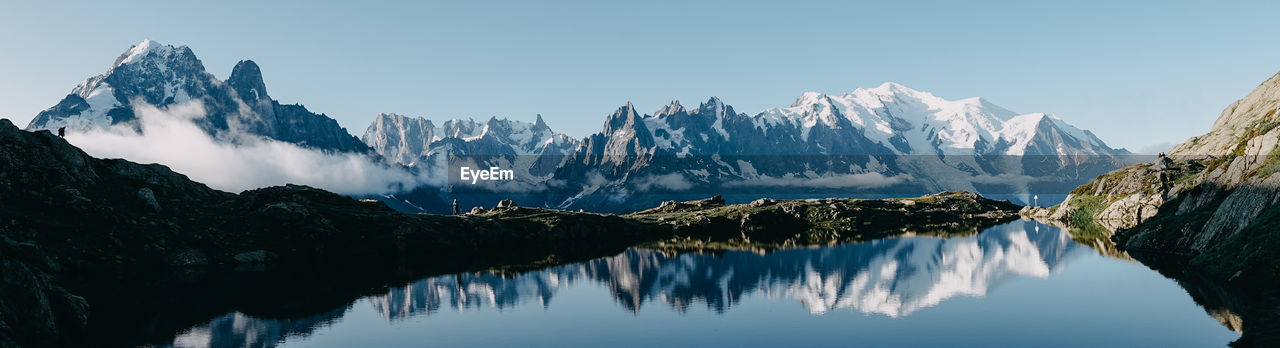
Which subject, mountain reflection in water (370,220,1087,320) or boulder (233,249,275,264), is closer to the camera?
mountain reflection in water (370,220,1087,320)

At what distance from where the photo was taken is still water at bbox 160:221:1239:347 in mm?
69438

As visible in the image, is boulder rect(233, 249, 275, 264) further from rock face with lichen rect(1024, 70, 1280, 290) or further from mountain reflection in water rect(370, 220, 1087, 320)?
rock face with lichen rect(1024, 70, 1280, 290)

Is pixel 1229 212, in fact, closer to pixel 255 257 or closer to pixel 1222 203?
pixel 1222 203

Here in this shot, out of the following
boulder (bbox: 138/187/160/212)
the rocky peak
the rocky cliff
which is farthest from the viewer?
the rocky peak

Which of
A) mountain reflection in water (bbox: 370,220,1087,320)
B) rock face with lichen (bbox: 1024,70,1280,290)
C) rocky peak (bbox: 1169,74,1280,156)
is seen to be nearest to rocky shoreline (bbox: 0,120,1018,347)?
mountain reflection in water (bbox: 370,220,1087,320)

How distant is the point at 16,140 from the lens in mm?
131875

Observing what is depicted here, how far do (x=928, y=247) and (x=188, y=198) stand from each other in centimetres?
19225

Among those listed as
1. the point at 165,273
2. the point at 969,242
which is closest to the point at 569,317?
the point at 165,273

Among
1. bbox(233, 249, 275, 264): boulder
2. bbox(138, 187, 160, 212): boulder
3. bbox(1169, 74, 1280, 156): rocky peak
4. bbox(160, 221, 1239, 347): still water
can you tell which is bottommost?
bbox(160, 221, 1239, 347): still water

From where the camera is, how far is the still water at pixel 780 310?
6944 centimetres

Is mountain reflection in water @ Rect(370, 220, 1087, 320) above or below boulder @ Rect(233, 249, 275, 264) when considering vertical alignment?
below

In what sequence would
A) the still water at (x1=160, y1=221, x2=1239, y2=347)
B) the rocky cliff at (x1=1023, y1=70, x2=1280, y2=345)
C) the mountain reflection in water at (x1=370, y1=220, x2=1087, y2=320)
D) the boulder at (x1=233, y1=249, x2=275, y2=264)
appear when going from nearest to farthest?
the still water at (x1=160, y1=221, x2=1239, y2=347)
the rocky cliff at (x1=1023, y1=70, x2=1280, y2=345)
the mountain reflection in water at (x1=370, y1=220, x2=1087, y2=320)
the boulder at (x1=233, y1=249, x2=275, y2=264)

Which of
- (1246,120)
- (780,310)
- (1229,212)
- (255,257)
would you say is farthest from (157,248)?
(1246,120)

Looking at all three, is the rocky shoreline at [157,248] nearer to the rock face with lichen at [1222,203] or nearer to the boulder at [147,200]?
the boulder at [147,200]
